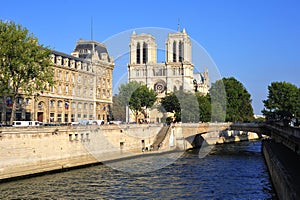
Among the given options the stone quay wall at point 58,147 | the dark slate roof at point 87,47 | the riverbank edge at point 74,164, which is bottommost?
the riverbank edge at point 74,164

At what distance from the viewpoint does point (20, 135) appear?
47.8 metres

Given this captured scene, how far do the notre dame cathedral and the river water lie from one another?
360 ft

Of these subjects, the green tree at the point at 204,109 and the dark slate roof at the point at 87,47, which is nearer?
the dark slate roof at the point at 87,47

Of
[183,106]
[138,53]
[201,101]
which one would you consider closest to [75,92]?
[183,106]

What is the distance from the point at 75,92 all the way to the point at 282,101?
67519mm

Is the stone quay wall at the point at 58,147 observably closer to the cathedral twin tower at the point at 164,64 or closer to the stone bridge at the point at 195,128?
the stone bridge at the point at 195,128

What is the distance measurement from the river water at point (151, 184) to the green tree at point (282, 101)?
72.9 metres

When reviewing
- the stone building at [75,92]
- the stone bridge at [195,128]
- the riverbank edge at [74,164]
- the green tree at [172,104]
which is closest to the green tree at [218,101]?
the green tree at [172,104]

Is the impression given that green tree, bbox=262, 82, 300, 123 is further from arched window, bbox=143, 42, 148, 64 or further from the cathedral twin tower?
arched window, bbox=143, 42, 148, 64

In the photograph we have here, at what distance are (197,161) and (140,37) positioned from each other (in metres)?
117

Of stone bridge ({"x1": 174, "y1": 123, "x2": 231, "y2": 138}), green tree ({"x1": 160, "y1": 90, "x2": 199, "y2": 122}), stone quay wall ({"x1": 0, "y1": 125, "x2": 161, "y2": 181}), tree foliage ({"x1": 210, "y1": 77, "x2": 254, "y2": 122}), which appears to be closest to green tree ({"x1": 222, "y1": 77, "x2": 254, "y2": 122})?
tree foliage ({"x1": 210, "y1": 77, "x2": 254, "y2": 122})

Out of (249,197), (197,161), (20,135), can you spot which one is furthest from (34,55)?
(249,197)

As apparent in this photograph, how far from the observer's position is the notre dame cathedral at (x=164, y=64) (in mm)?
166000

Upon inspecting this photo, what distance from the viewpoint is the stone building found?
78.1m
